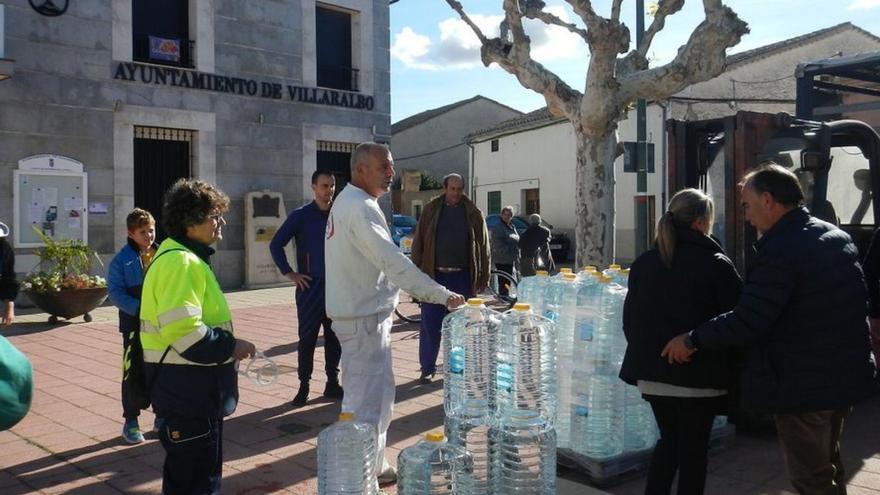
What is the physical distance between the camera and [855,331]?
127 inches

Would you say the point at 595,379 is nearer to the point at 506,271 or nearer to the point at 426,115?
the point at 506,271

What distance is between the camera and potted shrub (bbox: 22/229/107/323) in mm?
11047

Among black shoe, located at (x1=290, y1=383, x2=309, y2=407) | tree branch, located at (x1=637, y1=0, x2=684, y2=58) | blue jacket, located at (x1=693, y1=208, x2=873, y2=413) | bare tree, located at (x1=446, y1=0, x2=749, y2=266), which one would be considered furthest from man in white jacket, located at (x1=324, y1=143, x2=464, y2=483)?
tree branch, located at (x1=637, y1=0, x2=684, y2=58)

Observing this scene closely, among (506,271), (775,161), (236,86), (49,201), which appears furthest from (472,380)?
(236,86)

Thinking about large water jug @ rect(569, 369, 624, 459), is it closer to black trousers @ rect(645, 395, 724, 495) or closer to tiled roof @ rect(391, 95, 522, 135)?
black trousers @ rect(645, 395, 724, 495)

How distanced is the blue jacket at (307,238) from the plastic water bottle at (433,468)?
3299mm

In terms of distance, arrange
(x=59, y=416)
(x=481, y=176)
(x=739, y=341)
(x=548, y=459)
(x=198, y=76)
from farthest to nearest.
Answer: (x=481, y=176)
(x=198, y=76)
(x=59, y=416)
(x=548, y=459)
(x=739, y=341)

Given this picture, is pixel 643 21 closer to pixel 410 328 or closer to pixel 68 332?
pixel 410 328

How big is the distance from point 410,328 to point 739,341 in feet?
24.8

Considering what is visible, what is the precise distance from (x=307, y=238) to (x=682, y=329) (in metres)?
3.88

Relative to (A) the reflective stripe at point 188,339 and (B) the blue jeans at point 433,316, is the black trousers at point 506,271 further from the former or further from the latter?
(A) the reflective stripe at point 188,339

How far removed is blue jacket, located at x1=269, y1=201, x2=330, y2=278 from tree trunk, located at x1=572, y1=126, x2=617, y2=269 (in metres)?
4.34

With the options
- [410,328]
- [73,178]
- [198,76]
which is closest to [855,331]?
[410,328]

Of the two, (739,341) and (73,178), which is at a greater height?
(73,178)
